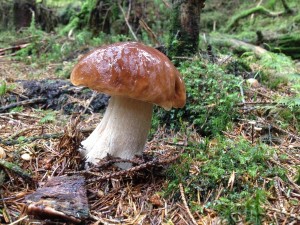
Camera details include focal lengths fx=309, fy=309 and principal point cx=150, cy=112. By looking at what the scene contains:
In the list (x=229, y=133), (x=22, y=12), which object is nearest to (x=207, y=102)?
(x=229, y=133)

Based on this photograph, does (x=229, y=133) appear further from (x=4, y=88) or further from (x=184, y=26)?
(x=4, y=88)

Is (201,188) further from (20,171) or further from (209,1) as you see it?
(209,1)

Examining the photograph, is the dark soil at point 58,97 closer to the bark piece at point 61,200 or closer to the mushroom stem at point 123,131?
the mushroom stem at point 123,131

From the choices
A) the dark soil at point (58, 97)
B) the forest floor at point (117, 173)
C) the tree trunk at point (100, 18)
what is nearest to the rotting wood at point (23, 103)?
the dark soil at point (58, 97)

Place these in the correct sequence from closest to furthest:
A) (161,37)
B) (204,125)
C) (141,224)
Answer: (141,224), (204,125), (161,37)

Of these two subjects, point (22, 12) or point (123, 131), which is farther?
point (22, 12)

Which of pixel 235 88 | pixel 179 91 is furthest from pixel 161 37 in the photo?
pixel 179 91

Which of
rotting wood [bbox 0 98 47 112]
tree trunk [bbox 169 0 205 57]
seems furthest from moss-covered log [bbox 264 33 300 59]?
rotting wood [bbox 0 98 47 112]
